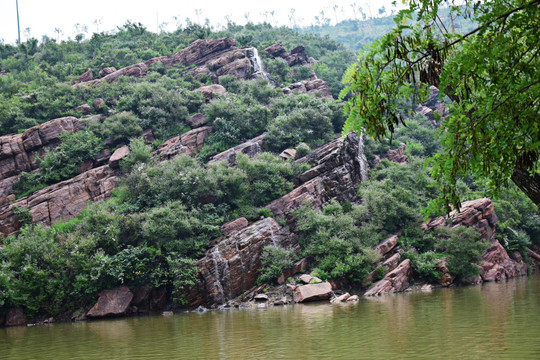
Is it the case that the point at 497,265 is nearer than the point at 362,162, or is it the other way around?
the point at 497,265

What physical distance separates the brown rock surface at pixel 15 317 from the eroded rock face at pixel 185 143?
59.9 feet

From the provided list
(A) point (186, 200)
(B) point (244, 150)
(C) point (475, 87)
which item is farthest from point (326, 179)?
(C) point (475, 87)

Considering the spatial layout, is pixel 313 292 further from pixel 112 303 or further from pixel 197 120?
pixel 197 120

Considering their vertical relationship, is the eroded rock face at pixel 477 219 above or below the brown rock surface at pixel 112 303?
above

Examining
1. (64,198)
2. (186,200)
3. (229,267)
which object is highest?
(64,198)

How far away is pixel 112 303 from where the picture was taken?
27.5 meters

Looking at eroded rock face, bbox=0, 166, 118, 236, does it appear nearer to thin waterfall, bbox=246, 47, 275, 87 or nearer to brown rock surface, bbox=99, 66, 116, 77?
brown rock surface, bbox=99, 66, 116, 77

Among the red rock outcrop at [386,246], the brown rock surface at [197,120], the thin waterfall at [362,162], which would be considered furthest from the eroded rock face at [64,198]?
the red rock outcrop at [386,246]

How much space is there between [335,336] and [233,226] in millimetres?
19230

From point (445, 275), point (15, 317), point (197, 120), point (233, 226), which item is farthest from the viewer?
point (197, 120)

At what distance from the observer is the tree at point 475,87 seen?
16.8 feet

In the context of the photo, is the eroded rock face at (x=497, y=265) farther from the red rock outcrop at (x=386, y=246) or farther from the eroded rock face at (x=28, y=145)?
the eroded rock face at (x=28, y=145)

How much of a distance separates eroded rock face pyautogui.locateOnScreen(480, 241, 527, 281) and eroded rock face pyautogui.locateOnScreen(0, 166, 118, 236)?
3173 centimetres

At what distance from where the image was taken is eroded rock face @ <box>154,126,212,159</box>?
41500 mm
